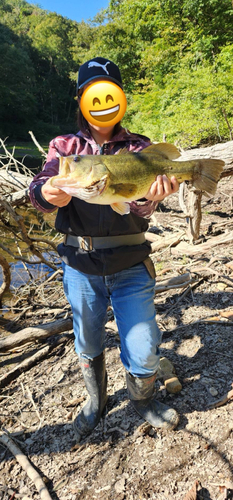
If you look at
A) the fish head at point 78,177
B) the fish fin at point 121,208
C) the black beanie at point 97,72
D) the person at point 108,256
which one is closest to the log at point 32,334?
the person at point 108,256

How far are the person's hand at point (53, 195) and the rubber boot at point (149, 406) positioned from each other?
57.6 inches

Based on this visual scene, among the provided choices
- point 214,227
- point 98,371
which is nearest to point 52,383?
point 98,371

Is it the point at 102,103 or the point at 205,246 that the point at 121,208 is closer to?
the point at 102,103

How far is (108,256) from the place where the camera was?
2217mm

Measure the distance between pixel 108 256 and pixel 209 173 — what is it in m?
0.95

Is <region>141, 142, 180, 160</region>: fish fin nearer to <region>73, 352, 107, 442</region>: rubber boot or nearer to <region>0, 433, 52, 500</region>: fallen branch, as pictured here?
<region>73, 352, 107, 442</region>: rubber boot

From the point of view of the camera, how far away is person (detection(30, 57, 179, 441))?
7.32 ft

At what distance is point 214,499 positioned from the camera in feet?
6.42

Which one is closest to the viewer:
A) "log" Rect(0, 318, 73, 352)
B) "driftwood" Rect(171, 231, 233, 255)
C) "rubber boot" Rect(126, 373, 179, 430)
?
"rubber boot" Rect(126, 373, 179, 430)

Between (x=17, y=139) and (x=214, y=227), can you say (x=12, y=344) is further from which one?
(x=17, y=139)

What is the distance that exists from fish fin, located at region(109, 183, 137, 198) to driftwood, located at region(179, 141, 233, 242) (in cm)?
318

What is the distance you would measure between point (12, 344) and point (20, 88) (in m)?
45.5

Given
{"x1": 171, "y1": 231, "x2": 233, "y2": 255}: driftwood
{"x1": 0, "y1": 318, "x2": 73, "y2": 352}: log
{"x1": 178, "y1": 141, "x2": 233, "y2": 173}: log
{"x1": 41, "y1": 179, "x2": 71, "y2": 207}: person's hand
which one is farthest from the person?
{"x1": 171, "y1": 231, "x2": 233, "y2": 255}: driftwood

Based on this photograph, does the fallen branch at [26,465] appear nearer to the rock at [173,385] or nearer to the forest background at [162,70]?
the rock at [173,385]
